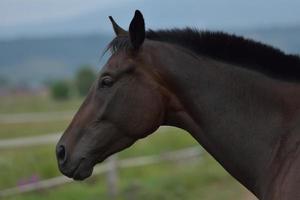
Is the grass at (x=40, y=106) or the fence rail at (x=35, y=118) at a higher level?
the fence rail at (x=35, y=118)

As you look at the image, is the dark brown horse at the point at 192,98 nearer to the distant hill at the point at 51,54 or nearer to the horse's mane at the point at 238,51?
the horse's mane at the point at 238,51

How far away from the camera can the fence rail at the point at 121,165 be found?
939cm

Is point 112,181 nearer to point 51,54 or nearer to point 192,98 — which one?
point 192,98

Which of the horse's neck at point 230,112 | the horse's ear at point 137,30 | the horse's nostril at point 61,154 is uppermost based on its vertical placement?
the horse's ear at point 137,30

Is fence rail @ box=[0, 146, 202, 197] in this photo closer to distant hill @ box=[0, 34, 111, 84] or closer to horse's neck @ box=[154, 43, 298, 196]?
horse's neck @ box=[154, 43, 298, 196]

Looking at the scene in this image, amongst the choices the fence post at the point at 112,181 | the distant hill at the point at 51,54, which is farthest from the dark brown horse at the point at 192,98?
the distant hill at the point at 51,54

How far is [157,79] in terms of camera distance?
454 centimetres

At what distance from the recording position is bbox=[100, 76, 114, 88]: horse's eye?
4.55 m

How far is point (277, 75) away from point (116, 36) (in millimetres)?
1074

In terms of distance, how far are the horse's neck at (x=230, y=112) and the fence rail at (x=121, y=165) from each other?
5043 millimetres

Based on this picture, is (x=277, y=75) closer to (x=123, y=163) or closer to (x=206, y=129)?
(x=206, y=129)

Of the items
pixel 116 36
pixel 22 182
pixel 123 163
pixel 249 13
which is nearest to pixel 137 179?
pixel 123 163

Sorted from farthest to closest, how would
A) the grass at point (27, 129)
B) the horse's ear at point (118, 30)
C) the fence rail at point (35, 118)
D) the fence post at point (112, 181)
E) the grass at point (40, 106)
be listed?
the grass at point (40, 106), the grass at point (27, 129), the fence rail at point (35, 118), the fence post at point (112, 181), the horse's ear at point (118, 30)

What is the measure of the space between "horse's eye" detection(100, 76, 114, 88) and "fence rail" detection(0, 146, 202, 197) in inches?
191
